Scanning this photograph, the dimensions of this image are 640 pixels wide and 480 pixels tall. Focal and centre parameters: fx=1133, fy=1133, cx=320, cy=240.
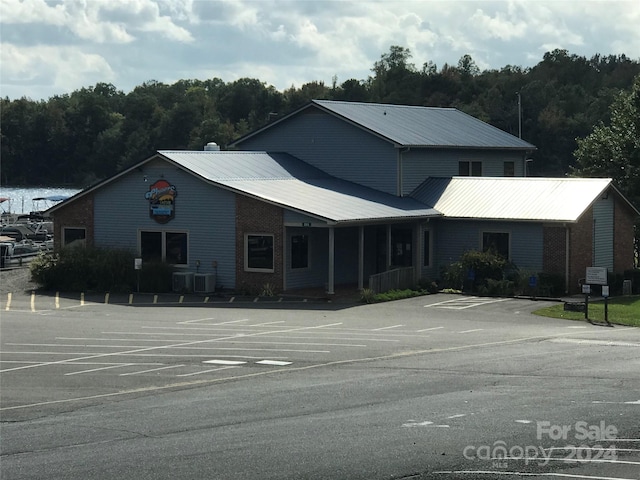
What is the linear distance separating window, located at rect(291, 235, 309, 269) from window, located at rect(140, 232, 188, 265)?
466cm

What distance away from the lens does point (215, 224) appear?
1758 inches

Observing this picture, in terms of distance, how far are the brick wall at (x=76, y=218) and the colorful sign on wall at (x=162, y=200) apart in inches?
131

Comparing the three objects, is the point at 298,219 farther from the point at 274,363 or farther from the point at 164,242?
the point at 274,363

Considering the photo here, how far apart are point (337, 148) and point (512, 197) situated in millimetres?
8628

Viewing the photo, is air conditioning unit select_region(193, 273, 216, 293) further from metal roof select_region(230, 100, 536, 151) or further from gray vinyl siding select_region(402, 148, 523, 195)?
metal roof select_region(230, 100, 536, 151)

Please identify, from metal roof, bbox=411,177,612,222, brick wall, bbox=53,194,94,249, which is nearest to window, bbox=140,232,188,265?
brick wall, bbox=53,194,94,249

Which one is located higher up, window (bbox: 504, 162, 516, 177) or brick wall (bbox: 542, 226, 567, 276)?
window (bbox: 504, 162, 516, 177)

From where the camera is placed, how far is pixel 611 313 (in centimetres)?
3756

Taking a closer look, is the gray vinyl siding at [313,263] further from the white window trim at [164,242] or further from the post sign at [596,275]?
the post sign at [596,275]

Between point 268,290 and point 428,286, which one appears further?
point 428,286

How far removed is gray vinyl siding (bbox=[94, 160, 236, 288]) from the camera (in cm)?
4441

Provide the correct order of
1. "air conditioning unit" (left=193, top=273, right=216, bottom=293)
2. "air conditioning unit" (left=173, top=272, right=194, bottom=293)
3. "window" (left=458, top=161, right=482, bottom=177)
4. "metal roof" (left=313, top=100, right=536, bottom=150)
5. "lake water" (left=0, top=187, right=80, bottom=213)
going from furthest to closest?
"lake water" (left=0, top=187, right=80, bottom=213) → "window" (left=458, top=161, right=482, bottom=177) → "metal roof" (left=313, top=100, right=536, bottom=150) → "air conditioning unit" (left=173, top=272, right=194, bottom=293) → "air conditioning unit" (left=193, top=273, right=216, bottom=293)

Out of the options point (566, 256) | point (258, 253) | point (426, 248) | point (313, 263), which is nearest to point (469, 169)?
point (426, 248)

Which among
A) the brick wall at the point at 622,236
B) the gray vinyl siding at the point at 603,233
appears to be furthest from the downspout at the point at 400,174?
the brick wall at the point at 622,236
